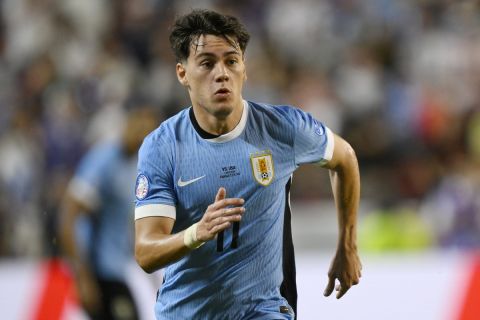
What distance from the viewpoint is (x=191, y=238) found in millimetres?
4004

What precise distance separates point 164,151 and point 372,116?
7.53m

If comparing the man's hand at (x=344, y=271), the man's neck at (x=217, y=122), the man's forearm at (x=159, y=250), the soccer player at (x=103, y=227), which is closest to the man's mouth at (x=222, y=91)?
the man's neck at (x=217, y=122)

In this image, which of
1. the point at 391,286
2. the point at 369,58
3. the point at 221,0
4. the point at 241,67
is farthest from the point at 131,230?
the point at 221,0

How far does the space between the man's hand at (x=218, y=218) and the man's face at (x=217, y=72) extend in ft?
1.96

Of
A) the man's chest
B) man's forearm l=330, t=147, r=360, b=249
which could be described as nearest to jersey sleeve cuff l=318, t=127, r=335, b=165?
man's forearm l=330, t=147, r=360, b=249

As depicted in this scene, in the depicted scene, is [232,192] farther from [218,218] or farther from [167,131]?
[218,218]

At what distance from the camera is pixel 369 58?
490 inches

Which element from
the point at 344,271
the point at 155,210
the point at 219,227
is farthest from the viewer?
the point at 344,271

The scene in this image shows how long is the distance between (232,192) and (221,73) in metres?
0.50

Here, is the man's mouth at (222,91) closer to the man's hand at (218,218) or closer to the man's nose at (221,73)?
the man's nose at (221,73)

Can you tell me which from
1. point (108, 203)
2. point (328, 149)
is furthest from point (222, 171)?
point (108, 203)

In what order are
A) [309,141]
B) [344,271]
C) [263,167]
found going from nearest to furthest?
1. [263,167]
2. [309,141]
3. [344,271]

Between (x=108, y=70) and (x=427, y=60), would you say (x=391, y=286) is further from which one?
(x=108, y=70)

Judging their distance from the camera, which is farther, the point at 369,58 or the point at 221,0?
the point at 221,0
